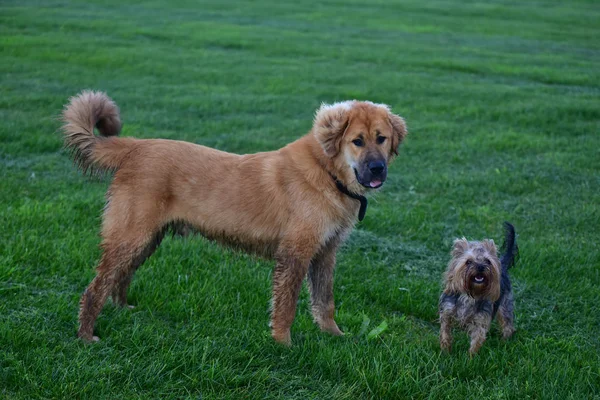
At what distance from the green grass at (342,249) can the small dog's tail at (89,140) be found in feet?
3.76

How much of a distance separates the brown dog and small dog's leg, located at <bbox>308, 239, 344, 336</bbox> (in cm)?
27

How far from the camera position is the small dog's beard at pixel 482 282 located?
16.6 feet

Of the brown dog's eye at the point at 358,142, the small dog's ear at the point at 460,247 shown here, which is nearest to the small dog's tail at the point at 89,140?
the brown dog's eye at the point at 358,142

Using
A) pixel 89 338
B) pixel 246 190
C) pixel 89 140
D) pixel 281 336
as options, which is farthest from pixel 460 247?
pixel 89 140

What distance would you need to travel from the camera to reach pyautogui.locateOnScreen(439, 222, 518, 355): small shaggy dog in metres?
5.07

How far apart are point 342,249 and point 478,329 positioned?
2146 millimetres

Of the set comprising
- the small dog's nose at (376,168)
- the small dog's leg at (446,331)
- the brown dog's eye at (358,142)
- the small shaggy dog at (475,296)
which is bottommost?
the small dog's leg at (446,331)

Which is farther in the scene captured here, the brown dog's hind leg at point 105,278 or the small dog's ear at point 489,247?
the small dog's ear at point 489,247

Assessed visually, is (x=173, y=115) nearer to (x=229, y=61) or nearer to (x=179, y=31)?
(x=229, y=61)

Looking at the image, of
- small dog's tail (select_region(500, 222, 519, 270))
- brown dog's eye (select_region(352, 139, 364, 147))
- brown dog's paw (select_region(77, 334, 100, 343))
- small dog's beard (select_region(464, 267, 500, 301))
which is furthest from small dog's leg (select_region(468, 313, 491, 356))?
brown dog's paw (select_region(77, 334, 100, 343))

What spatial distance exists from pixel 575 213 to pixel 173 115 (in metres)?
7.98

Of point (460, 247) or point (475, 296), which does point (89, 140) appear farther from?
point (475, 296)

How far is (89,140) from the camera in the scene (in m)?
5.11

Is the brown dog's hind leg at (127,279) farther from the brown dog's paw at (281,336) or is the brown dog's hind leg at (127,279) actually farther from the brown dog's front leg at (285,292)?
the brown dog's paw at (281,336)
